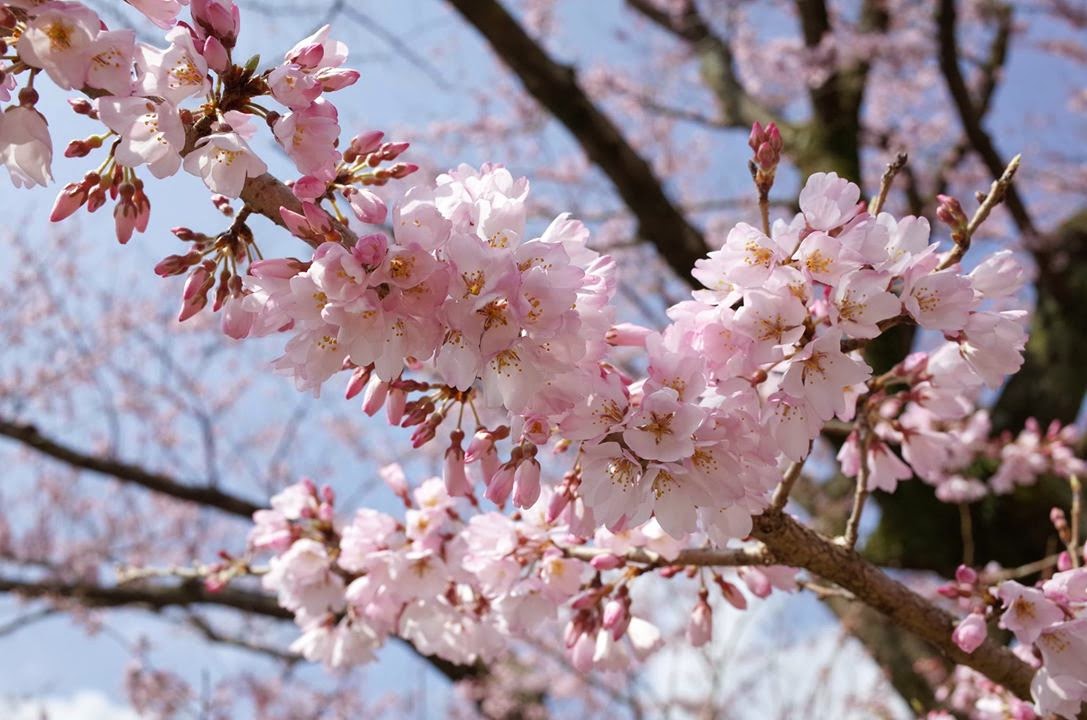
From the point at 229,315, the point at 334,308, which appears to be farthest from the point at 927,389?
the point at 229,315

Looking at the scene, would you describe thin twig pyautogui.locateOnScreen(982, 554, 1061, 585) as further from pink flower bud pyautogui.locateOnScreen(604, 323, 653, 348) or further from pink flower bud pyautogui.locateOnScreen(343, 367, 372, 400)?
pink flower bud pyautogui.locateOnScreen(343, 367, 372, 400)

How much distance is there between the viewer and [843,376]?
113 cm

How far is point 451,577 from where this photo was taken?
5.91 ft

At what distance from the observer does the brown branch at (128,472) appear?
479 centimetres

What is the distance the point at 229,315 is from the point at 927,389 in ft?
4.41

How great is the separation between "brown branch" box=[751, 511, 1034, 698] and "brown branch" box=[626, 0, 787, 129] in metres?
5.17

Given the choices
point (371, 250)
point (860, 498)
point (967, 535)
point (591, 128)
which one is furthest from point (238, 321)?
point (591, 128)

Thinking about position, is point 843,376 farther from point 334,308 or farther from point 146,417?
point 146,417

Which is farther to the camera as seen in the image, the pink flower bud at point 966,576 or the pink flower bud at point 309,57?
the pink flower bud at point 966,576

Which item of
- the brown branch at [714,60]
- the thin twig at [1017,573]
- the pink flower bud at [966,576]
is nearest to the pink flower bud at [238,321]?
the pink flower bud at [966,576]

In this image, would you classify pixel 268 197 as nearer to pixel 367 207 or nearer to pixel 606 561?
pixel 367 207

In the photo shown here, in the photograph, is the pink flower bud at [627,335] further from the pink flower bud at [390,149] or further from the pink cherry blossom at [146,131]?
the pink cherry blossom at [146,131]

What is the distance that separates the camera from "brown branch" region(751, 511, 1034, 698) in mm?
1438

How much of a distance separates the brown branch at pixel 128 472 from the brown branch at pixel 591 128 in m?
3.11
